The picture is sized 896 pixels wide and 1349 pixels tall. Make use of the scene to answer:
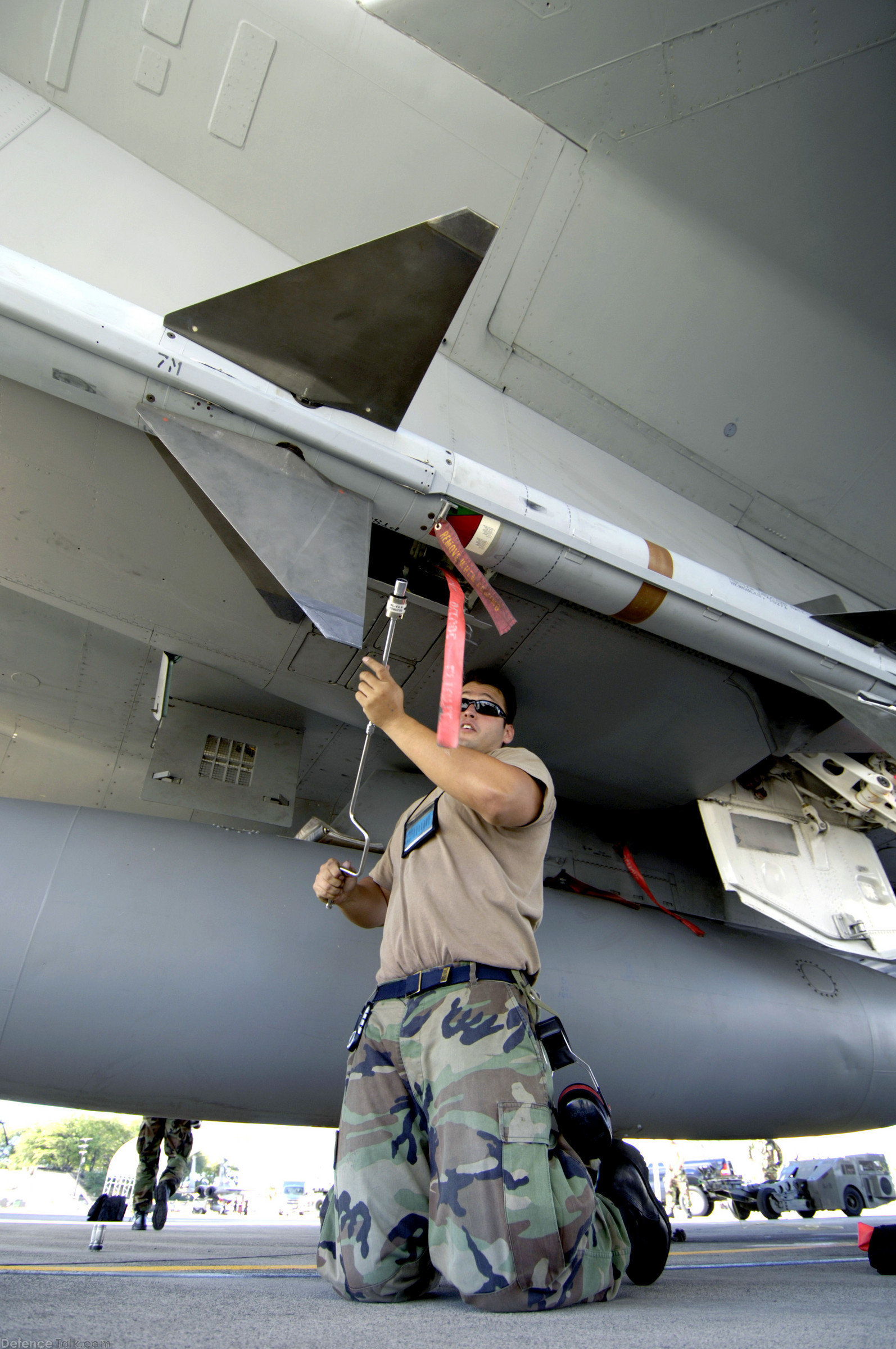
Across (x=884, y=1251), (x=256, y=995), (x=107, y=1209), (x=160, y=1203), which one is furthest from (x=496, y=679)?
(x=107, y=1209)

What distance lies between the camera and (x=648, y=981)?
3.60 metres

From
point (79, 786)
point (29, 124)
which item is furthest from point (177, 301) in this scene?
point (79, 786)

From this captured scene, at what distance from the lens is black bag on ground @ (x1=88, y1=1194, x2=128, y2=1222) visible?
493 centimetres

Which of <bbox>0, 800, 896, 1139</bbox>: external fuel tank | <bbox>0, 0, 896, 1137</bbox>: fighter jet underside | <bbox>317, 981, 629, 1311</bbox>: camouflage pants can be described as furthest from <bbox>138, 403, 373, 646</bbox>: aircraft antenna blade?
→ <bbox>0, 800, 896, 1139</bbox>: external fuel tank

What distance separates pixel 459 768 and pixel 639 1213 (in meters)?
1.25

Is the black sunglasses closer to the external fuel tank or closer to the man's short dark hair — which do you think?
the man's short dark hair

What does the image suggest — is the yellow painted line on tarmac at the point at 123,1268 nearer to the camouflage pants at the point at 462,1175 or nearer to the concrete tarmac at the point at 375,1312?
the concrete tarmac at the point at 375,1312

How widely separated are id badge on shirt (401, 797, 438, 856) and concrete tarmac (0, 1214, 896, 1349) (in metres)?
1.06

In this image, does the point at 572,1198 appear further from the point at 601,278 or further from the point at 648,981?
the point at 601,278

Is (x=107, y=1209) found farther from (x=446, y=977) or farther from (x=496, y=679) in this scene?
(x=446, y=977)

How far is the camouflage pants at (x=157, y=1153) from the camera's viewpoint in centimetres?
488

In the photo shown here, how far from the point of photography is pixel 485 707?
2514mm

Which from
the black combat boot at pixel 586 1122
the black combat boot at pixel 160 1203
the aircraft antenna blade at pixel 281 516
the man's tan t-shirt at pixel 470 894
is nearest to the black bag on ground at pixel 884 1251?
the black combat boot at pixel 586 1122

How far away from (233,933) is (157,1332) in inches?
78.7
